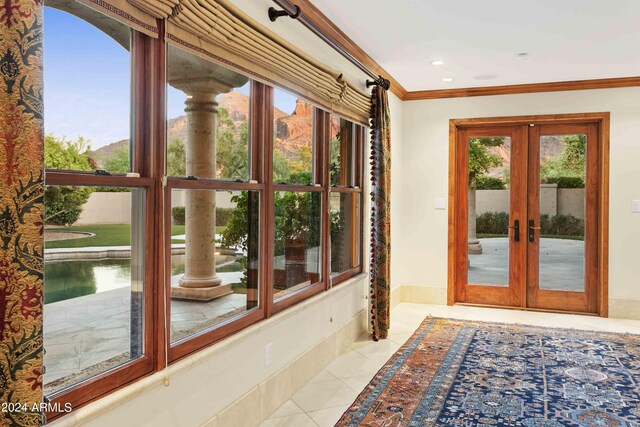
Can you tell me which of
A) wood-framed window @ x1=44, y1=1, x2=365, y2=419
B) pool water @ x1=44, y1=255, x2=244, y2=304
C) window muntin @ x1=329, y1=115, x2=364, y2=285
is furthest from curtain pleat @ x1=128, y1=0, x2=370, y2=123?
pool water @ x1=44, y1=255, x2=244, y2=304

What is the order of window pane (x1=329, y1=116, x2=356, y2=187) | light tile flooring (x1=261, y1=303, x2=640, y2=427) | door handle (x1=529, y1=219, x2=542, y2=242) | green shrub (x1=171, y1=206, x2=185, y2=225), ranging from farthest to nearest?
door handle (x1=529, y1=219, x2=542, y2=242) < window pane (x1=329, y1=116, x2=356, y2=187) < light tile flooring (x1=261, y1=303, x2=640, y2=427) < green shrub (x1=171, y1=206, x2=185, y2=225)

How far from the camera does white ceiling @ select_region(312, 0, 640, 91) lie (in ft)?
10.7

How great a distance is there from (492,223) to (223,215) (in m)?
3.82

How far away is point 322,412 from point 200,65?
6.46 ft

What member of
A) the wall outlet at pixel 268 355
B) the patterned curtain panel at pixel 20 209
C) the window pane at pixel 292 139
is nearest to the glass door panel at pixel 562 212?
the window pane at pixel 292 139

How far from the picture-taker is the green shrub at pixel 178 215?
223 cm

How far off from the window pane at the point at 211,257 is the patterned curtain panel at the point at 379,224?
1681 mm

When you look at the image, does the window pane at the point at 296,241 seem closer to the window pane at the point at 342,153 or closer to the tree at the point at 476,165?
the window pane at the point at 342,153

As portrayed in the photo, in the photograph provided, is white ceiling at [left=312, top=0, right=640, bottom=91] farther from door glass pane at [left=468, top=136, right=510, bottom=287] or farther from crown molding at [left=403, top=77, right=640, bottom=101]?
door glass pane at [left=468, top=136, right=510, bottom=287]

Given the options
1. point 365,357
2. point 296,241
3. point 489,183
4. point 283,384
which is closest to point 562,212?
point 489,183

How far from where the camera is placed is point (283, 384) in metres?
3.07

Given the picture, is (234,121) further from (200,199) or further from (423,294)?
(423,294)

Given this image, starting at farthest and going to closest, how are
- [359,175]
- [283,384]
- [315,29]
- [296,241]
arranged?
[359,175]
[296,241]
[315,29]
[283,384]

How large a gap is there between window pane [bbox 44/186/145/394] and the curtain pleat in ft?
2.22
